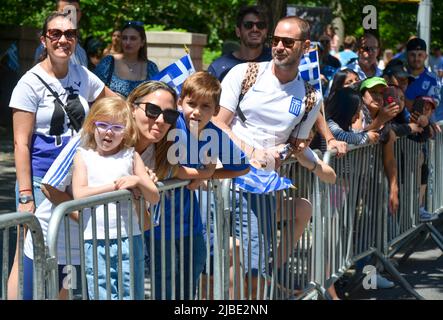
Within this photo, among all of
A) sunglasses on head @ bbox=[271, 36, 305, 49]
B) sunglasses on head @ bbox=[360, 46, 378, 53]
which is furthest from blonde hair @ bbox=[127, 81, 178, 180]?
sunglasses on head @ bbox=[360, 46, 378, 53]

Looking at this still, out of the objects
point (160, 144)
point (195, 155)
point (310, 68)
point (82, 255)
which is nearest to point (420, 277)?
point (310, 68)

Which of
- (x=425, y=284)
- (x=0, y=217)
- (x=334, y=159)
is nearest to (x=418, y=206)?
(x=425, y=284)

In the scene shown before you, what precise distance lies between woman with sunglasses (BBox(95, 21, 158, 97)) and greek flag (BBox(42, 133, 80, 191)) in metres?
2.47

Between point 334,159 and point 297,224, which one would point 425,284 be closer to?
point 334,159

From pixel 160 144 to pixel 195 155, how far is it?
0.83 feet

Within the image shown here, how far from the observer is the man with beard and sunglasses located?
7625 millimetres

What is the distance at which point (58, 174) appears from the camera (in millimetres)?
4883

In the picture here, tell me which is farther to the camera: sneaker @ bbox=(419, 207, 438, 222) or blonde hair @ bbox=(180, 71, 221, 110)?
sneaker @ bbox=(419, 207, 438, 222)

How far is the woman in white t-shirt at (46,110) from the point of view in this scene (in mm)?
5504

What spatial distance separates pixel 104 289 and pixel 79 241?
0.35 metres

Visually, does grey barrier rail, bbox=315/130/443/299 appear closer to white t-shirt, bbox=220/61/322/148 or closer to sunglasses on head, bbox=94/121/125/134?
white t-shirt, bbox=220/61/322/148

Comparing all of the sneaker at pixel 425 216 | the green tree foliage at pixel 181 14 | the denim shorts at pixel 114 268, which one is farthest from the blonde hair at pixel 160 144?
the green tree foliage at pixel 181 14

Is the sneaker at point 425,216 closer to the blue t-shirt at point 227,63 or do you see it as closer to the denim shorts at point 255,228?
the blue t-shirt at point 227,63

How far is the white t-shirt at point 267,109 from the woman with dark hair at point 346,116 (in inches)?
54.4
